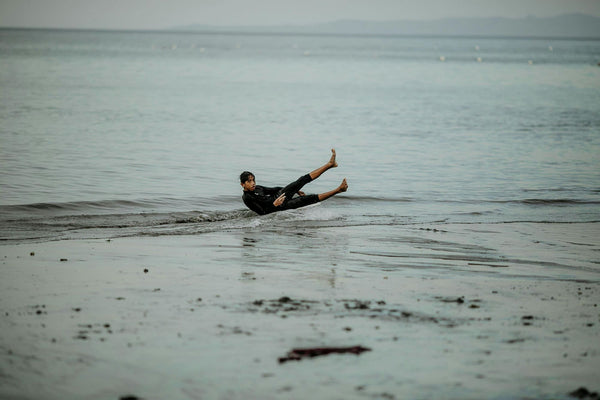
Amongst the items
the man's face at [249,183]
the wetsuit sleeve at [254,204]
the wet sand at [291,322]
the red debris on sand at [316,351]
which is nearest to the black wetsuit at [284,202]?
the wetsuit sleeve at [254,204]

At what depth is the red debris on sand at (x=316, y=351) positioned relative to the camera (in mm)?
6242

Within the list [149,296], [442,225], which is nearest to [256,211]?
[442,225]

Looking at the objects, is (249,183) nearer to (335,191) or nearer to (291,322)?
(335,191)

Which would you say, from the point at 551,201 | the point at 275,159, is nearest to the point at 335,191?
the point at 551,201

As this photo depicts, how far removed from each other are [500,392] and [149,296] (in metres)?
4.05

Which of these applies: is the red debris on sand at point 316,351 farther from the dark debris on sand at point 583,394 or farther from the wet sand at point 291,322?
the dark debris on sand at point 583,394

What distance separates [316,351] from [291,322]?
2.50ft

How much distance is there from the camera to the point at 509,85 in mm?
70688

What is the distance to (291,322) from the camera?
7.07 meters

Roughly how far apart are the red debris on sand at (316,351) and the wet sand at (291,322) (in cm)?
4

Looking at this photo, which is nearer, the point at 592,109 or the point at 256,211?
the point at 256,211

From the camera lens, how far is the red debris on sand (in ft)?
20.5

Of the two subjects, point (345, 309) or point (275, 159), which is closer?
point (345, 309)

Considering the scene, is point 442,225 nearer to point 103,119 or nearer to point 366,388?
point 366,388
